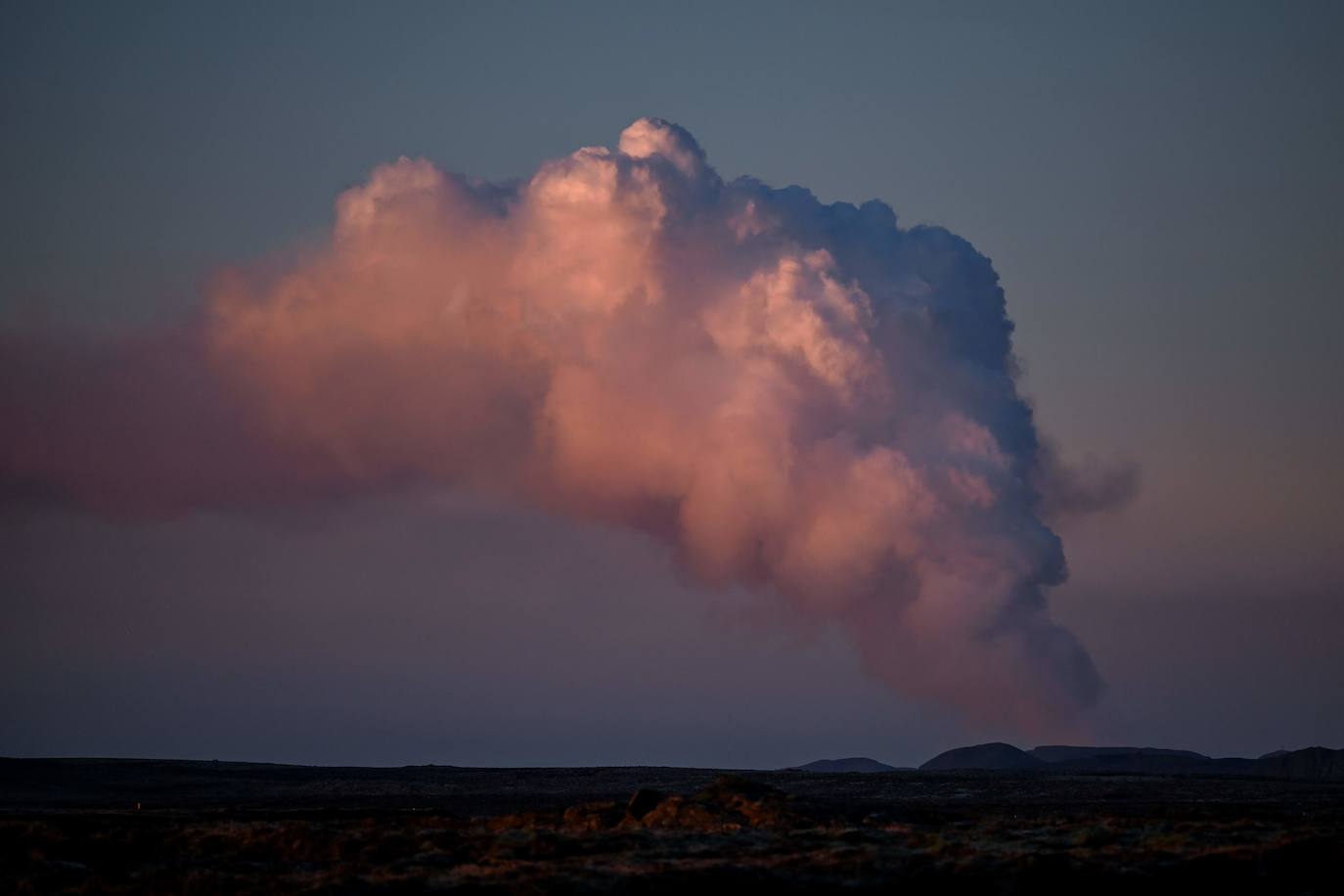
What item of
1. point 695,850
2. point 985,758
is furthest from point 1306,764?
point 695,850

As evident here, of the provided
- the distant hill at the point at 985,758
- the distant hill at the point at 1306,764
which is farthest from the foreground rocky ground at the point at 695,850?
the distant hill at the point at 985,758

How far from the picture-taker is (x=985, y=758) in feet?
615

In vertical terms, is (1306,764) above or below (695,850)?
above

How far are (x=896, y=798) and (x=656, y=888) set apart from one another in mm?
52468

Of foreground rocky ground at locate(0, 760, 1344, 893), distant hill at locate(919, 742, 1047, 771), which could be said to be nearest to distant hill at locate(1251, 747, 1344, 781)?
distant hill at locate(919, 742, 1047, 771)

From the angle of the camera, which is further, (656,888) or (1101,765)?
(1101,765)

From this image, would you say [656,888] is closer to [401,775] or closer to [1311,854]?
[1311,854]

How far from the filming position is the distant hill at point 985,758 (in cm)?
18395

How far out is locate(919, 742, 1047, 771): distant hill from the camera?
7242 inches

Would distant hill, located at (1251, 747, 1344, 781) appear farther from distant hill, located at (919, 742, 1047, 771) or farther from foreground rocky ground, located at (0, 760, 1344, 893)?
foreground rocky ground, located at (0, 760, 1344, 893)

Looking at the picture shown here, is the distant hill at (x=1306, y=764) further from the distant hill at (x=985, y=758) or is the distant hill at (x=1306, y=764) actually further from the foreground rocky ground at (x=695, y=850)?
the foreground rocky ground at (x=695, y=850)

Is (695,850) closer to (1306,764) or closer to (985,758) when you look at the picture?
(1306,764)

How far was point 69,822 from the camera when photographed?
180ft

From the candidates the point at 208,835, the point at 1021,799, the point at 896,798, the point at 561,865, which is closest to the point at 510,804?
the point at 896,798
